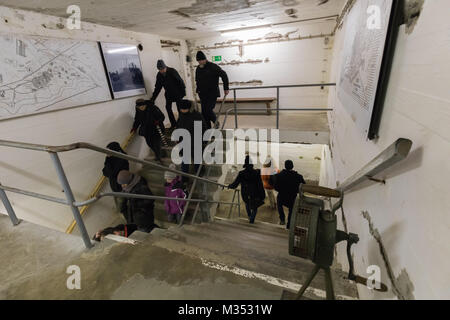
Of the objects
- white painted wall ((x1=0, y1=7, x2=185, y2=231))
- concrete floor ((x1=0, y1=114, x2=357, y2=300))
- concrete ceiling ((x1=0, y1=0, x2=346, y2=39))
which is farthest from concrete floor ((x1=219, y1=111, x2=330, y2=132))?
concrete floor ((x1=0, y1=114, x2=357, y2=300))

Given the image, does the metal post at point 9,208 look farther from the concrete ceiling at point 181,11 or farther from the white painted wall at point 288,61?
the white painted wall at point 288,61

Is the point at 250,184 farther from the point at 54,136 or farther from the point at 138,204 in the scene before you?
the point at 54,136

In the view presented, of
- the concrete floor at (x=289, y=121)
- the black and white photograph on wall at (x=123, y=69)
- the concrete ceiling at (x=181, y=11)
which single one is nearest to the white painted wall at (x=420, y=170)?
A: the concrete ceiling at (x=181, y=11)

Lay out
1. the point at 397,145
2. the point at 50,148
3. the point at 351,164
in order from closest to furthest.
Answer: the point at 397,145
the point at 50,148
the point at 351,164

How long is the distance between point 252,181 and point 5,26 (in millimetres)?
3662

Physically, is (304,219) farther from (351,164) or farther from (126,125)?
(126,125)

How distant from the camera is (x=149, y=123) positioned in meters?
3.90

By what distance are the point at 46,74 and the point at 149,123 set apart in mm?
1546

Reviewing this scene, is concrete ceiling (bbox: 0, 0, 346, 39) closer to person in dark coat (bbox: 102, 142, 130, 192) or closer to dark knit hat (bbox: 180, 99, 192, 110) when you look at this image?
dark knit hat (bbox: 180, 99, 192, 110)

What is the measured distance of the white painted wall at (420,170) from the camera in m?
0.62

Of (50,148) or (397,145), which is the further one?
(50,148)

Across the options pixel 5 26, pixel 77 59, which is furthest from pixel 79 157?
pixel 5 26

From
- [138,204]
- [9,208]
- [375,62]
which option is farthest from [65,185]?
[375,62]

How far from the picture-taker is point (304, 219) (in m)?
0.98
